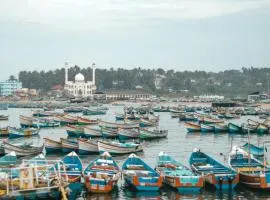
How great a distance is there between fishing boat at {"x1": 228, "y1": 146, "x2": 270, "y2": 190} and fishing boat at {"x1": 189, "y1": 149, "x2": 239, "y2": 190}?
0.48 meters

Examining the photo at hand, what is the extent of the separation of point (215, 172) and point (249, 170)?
5.35 feet

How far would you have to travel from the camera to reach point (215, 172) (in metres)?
28.8

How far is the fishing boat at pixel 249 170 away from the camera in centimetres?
2695

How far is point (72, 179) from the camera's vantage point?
87.8ft

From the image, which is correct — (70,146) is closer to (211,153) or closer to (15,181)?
(211,153)

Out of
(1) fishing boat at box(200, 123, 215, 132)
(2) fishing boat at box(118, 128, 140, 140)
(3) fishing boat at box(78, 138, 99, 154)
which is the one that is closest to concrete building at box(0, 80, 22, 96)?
(1) fishing boat at box(200, 123, 215, 132)

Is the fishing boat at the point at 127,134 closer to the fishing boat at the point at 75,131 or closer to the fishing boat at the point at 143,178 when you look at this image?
the fishing boat at the point at 75,131

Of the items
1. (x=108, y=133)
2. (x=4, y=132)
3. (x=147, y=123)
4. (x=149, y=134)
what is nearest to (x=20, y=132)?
(x=4, y=132)

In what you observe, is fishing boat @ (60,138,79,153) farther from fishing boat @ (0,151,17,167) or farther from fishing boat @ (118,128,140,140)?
fishing boat @ (118,128,140,140)

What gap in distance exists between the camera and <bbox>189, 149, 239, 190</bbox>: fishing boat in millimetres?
27328

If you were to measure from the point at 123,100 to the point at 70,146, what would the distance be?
410 ft

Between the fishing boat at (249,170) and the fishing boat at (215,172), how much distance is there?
18.8 inches

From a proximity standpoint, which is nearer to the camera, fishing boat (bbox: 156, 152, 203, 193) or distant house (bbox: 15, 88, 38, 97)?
fishing boat (bbox: 156, 152, 203, 193)

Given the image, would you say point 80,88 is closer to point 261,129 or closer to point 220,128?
point 220,128
